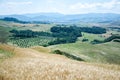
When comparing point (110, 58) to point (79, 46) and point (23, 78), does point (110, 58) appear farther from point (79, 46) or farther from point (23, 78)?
point (23, 78)

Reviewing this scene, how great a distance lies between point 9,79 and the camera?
9.90m

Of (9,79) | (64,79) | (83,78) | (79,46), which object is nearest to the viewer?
(9,79)

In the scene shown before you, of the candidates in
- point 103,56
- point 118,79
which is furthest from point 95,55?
point 118,79

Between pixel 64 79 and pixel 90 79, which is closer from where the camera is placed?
pixel 64 79

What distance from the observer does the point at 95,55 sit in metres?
97.1

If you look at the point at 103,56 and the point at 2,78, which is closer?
the point at 2,78

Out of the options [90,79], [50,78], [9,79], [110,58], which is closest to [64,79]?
[50,78]

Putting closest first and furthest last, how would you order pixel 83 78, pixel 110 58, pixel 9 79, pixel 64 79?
1. pixel 9 79
2. pixel 64 79
3. pixel 83 78
4. pixel 110 58

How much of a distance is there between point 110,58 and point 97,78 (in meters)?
86.0

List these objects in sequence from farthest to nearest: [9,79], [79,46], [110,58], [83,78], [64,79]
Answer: [79,46], [110,58], [83,78], [64,79], [9,79]

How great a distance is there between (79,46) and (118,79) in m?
103

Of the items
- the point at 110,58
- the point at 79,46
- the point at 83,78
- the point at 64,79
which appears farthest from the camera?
the point at 79,46

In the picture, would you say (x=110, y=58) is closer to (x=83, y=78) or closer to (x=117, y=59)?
(x=117, y=59)

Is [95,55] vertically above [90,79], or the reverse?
[90,79]
